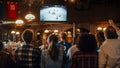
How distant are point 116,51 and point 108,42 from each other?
0.61 ft

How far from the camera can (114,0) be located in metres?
14.7

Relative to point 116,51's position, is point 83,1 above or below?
above

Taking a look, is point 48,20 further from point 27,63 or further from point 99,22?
point 27,63

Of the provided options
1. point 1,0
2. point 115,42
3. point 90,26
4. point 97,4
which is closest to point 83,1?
point 97,4

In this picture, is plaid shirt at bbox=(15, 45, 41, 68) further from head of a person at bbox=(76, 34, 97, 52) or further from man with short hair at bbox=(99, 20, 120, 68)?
man with short hair at bbox=(99, 20, 120, 68)

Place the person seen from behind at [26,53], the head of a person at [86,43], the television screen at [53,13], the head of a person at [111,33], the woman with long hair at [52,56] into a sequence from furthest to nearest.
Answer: the television screen at [53,13]
the woman with long hair at [52,56]
the person seen from behind at [26,53]
the head of a person at [111,33]
the head of a person at [86,43]

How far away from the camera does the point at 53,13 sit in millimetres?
13883

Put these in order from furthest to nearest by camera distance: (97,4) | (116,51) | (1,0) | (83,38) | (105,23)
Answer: (105,23) → (97,4) → (1,0) → (116,51) → (83,38)

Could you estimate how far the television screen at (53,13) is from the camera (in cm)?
1386

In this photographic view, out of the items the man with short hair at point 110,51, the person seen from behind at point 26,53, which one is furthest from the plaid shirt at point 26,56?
the man with short hair at point 110,51

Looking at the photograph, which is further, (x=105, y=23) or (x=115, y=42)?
(x=105, y=23)

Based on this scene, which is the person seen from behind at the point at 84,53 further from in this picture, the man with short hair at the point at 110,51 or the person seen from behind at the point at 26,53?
the person seen from behind at the point at 26,53

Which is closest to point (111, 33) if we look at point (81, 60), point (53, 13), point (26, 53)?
point (81, 60)

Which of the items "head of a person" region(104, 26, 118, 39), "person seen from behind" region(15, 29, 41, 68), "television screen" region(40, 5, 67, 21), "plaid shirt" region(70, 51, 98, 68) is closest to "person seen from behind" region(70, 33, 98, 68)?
"plaid shirt" region(70, 51, 98, 68)
